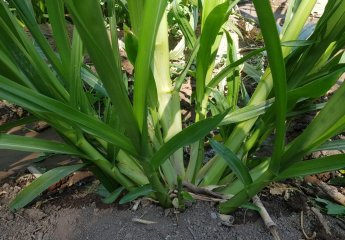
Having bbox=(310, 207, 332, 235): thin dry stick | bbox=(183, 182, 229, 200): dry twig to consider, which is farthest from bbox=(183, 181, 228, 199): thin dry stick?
bbox=(310, 207, 332, 235): thin dry stick

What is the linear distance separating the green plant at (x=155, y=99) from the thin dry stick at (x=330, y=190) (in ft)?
0.76

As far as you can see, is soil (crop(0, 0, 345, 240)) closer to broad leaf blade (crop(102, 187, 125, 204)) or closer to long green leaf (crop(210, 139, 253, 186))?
broad leaf blade (crop(102, 187, 125, 204))

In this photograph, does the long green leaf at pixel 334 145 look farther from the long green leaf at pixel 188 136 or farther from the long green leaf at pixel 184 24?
the long green leaf at pixel 184 24

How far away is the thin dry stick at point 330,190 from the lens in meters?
1.02

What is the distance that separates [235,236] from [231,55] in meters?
0.53

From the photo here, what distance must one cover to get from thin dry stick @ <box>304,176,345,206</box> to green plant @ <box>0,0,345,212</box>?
0.23m

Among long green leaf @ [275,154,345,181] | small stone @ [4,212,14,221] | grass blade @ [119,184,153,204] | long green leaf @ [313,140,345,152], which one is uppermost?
long green leaf @ [275,154,345,181]

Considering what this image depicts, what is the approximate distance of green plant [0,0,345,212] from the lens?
0.60 meters

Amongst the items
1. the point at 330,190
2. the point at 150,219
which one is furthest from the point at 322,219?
the point at 150,219

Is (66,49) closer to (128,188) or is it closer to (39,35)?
(39,35)

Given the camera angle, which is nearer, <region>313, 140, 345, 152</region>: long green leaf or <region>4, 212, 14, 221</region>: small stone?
<region>313, 140, 345, 152</region>: long green leaf

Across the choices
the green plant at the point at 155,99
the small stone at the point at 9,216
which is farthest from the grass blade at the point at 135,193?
the small stone at the point at 9,216

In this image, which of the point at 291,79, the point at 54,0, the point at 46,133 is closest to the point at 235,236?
the point at 291,79

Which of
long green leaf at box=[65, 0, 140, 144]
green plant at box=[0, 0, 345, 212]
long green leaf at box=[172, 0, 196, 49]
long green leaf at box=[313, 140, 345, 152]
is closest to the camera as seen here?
long green leaf at box=[65, 0, 140, 144]
